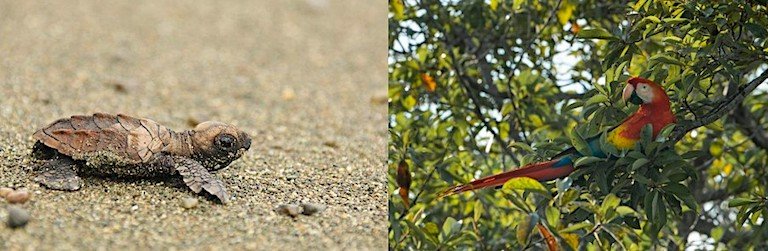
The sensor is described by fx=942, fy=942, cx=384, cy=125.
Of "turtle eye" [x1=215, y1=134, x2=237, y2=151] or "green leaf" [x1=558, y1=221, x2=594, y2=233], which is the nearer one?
"green leaf" [x1=558, y1=221, x2=594, y2=233]

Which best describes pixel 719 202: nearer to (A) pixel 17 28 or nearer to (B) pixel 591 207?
(B) pixel 591 207

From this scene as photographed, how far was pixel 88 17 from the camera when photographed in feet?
12.1

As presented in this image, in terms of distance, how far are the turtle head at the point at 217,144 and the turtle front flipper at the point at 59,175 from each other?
20 cm

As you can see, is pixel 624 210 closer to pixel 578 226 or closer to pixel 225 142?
pixel 578 226

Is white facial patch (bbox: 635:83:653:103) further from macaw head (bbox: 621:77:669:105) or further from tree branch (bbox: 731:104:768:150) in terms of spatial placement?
tree branch (bbox: 731:104:768:150)

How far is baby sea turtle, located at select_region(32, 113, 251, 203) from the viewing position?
1.55 meters

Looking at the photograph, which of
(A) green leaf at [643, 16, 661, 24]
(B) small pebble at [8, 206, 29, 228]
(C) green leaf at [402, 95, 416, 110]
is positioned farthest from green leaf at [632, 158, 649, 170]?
(B) small pebble at [8, 206, 29, 228]

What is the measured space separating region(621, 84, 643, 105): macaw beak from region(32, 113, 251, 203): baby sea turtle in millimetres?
641

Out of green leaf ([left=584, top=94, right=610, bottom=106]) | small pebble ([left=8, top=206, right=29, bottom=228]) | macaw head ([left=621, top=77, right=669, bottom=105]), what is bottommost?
small pebble ([left=8, top=206, right=29, bottom=228])

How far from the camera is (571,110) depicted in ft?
5.95

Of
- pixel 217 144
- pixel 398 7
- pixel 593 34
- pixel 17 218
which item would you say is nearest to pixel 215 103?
pixel 398 7

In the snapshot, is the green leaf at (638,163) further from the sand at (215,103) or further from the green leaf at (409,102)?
the green leaf at (409,102)

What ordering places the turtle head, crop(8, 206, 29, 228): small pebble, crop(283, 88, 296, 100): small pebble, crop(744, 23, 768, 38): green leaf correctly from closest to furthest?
1. crop(8, 206, 29, 228): small pebble
2. crop(744, 23, 768, 38): green leaf
3. the turtle head
4. crop(283, 88, 296, 100): small pebble

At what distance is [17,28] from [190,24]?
700 mm
